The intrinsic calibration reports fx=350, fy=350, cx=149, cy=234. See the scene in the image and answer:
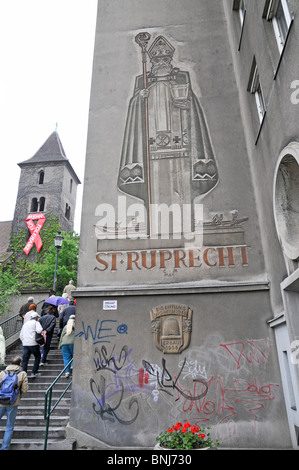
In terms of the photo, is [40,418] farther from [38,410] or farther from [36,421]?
[38,410]

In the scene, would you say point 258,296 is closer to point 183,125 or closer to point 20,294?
point 183,125

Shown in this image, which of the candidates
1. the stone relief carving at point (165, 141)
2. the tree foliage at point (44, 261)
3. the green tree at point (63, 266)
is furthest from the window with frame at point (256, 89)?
the green tree at point (63, 266)

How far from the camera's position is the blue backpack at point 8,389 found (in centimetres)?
646

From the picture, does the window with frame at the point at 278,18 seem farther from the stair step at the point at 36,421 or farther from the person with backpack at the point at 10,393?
the stair step at the point at 36,421

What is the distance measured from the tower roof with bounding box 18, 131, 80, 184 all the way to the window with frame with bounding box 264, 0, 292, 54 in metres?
40.7

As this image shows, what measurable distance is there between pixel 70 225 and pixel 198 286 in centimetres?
3954

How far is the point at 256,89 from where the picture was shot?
887 cm

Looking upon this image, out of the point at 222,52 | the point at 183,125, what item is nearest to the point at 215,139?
the point at 183,125

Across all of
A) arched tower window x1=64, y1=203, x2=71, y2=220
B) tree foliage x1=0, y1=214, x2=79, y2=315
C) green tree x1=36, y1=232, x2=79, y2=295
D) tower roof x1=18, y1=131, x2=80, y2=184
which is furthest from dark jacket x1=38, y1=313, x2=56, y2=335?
tower roof x1=18, y1=131, x2=80, y2=184

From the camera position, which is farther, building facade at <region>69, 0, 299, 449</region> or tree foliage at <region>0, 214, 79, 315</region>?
tree foliage at <region>0, 214, 79, 315</region>

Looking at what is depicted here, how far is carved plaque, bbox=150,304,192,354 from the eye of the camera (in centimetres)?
771

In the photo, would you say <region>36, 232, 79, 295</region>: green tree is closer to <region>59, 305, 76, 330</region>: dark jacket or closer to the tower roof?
the tower roof

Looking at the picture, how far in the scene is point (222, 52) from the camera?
10.6 m
